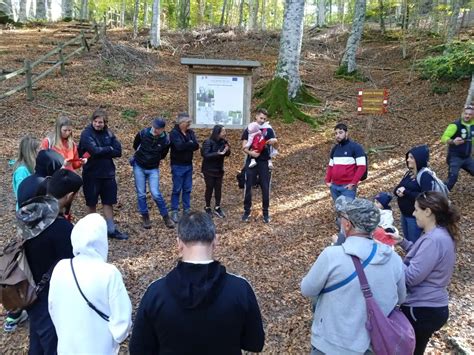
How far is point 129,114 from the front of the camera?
37.3 ft

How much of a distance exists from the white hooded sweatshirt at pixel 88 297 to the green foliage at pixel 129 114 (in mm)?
9009

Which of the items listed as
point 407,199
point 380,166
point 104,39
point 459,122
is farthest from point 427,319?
point 104,39

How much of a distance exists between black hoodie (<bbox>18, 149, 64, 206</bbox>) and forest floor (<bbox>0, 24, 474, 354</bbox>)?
5.04 ft

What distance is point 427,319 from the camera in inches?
118

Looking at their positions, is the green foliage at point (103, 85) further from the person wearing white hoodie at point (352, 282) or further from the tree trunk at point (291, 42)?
the person wearing white hoodie at point (352, 282)

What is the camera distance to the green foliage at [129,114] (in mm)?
11126

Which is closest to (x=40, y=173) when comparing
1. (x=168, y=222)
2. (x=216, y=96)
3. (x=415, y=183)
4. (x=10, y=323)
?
(x=10, y=323)

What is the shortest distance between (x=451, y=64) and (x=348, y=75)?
5350 millimetres

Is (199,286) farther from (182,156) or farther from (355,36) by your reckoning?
(355,36)

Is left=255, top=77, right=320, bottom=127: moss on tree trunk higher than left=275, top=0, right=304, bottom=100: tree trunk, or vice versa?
left=275, top=0, right=304, bottom=100: tree trunk

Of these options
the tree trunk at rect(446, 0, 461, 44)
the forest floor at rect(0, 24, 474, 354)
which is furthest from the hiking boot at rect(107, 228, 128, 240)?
the tree trunk at rect(446, 0, 461, 44)

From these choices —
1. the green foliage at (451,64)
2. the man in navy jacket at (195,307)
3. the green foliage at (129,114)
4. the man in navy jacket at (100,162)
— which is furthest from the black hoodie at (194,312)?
the green foliage at (451,64)

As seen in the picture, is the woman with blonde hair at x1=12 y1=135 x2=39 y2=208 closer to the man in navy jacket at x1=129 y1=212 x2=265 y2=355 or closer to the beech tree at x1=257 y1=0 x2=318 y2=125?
the man in navy jacket at x1=129 y1=212 x2=265 y2=355

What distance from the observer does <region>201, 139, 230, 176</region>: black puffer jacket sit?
673 centimetres
